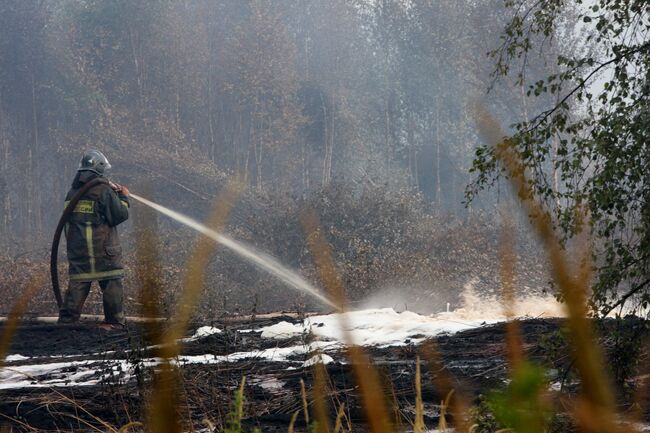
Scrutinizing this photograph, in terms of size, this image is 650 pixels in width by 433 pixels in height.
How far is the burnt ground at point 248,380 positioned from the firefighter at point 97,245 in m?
0.82

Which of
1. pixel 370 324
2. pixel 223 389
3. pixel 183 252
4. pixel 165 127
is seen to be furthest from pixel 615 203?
pixel 165 127

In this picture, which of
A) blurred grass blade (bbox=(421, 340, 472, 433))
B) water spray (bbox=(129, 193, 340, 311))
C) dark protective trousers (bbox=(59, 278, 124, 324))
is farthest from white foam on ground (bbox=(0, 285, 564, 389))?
water spray (bbox=(129, 193, 340, 311))

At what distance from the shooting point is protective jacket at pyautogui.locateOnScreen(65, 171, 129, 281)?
1010 centimetres

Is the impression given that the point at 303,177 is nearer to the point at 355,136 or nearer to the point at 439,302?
the point at 355,136

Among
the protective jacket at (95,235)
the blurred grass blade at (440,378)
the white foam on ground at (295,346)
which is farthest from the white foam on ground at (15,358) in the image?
the blurred grass blade at (440,378)

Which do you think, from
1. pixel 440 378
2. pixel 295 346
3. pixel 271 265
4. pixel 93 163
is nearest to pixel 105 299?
pixel 93 163

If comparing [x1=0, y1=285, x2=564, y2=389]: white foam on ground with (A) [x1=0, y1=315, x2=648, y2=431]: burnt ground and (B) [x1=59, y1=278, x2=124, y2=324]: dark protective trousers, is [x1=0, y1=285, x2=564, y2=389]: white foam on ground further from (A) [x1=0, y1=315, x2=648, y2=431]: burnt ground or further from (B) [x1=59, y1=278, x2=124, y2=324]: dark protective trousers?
(B) [x1=59, y1=278, x2=124, y2=324]: dark protective trousers

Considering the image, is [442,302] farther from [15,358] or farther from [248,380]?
[248,380]

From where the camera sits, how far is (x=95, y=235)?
33.2 feet

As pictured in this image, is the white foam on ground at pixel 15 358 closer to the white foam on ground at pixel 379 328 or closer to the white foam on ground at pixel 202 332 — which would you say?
the white foam on ground at pixel 202 332

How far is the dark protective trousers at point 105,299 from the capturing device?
10086 millimetres

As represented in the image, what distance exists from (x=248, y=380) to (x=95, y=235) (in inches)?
170

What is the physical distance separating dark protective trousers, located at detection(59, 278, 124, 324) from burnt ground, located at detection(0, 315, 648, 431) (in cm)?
71

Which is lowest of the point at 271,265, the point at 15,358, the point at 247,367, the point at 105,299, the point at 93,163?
the point at 247,367
